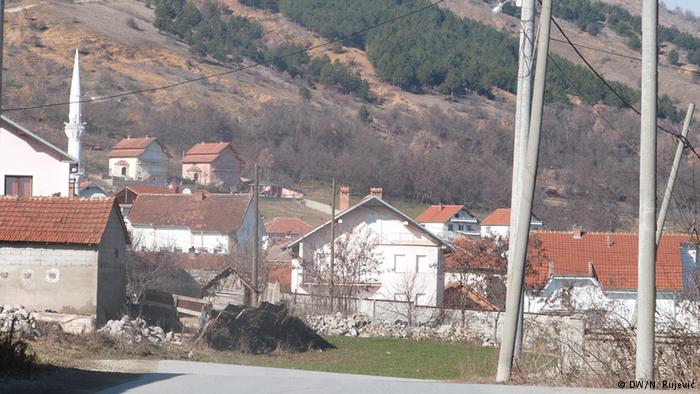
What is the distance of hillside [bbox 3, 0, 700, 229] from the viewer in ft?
345

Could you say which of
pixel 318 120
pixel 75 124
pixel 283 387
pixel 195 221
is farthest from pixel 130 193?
pixel 283 387

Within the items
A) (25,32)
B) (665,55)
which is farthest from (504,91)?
(25,32)

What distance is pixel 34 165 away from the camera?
44.5 metres

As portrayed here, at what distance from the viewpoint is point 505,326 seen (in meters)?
14.7

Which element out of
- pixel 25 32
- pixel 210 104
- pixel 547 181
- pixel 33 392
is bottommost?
pixel 33 392

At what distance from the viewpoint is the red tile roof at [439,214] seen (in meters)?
86.9

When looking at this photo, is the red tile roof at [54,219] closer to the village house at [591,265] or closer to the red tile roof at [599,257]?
the village house at [591,265]

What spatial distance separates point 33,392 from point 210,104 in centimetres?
12168

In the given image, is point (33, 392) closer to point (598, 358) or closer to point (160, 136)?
point (598, 358)

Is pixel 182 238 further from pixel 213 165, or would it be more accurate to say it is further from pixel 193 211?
pixel 213 165

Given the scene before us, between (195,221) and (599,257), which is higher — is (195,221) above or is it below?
above

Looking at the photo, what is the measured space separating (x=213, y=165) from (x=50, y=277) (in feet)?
261

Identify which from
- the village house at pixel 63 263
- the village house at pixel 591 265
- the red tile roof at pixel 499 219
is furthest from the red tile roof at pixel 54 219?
the red tile roof at pixel 499 219

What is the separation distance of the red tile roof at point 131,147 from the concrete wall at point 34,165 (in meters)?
58.3
